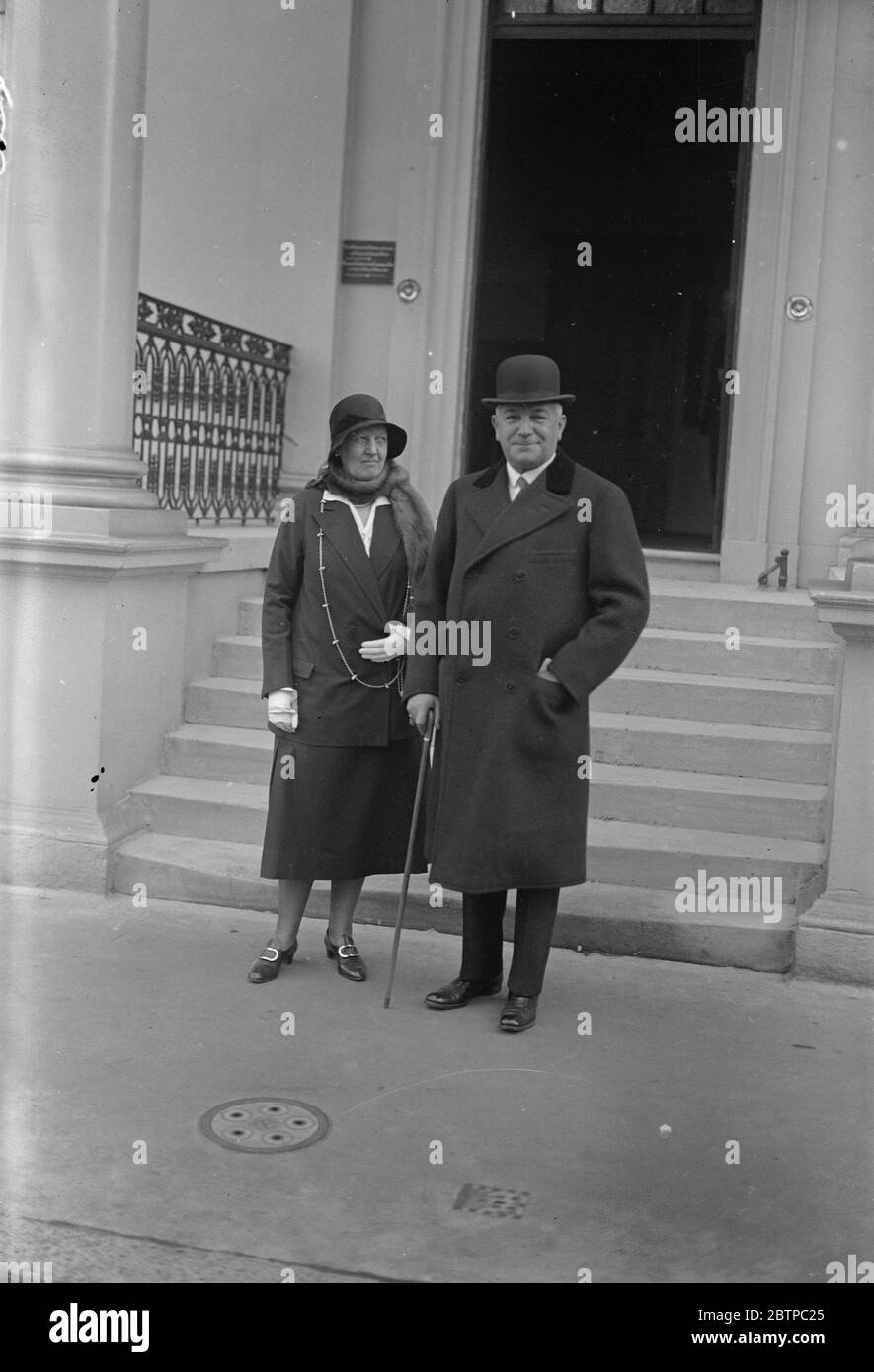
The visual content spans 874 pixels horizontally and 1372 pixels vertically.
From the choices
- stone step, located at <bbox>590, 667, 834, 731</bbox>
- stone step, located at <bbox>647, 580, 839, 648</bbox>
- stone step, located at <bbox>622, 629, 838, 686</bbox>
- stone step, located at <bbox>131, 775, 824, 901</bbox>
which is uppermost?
stone step, located at <bbox>647, 580, 839, 648</bbox>

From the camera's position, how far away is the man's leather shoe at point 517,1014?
517 centimetres

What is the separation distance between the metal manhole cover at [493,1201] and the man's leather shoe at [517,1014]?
116cm

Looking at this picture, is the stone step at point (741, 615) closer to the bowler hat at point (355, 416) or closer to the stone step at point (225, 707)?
the stone step at point (225, 707)

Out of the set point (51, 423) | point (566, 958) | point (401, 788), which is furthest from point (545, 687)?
point (51, 423)

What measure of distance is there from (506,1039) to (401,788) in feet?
3.49

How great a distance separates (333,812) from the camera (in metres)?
5.63

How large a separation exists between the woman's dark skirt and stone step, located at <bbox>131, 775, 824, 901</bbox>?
3.47 feet

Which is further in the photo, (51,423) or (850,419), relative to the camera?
(850,419)

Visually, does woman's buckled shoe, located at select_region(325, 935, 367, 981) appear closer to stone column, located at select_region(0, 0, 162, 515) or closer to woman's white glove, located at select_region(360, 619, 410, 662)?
woman's white glove, located at select_region(360, 619, 410, 662)

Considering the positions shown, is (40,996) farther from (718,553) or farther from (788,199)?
(788,199)

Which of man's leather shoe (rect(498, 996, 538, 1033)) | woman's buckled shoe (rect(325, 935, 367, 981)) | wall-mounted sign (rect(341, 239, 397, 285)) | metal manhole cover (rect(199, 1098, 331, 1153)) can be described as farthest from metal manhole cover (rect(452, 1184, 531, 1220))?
wall-mounted sign (rect(341, 239, 397, 285))

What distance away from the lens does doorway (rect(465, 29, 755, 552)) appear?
9.34 metres

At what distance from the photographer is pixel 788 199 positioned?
8.62 m
